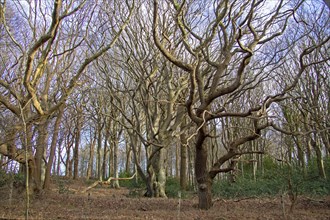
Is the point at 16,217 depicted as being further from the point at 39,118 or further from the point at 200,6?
the point at 200,6

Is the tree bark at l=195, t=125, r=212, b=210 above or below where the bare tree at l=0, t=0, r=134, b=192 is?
below

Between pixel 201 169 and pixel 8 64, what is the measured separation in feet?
28.4

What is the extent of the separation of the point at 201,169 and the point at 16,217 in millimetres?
4637

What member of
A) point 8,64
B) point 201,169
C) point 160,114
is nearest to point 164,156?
point 160,114

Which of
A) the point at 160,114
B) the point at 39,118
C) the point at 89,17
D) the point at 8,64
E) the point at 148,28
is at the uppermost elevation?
the point at 148,28

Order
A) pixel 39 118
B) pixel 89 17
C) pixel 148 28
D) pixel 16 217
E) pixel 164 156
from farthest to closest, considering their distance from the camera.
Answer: pixel 164 156
pixel 148 28
pixel 89 17
pixel 39 118
pixel 16 217

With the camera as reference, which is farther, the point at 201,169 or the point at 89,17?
the point at 89,17

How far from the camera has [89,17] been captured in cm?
1073

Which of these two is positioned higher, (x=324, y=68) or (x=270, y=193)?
(x=324, y=68)

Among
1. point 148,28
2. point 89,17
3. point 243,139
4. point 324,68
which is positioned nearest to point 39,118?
point 89,17

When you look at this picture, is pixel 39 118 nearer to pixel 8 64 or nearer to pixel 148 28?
pixel 8 64

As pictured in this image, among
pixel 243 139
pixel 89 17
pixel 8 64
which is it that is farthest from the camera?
pixel 8 64

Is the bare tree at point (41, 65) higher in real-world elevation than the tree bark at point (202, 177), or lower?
higher

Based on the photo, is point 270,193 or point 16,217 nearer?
point 16,217
